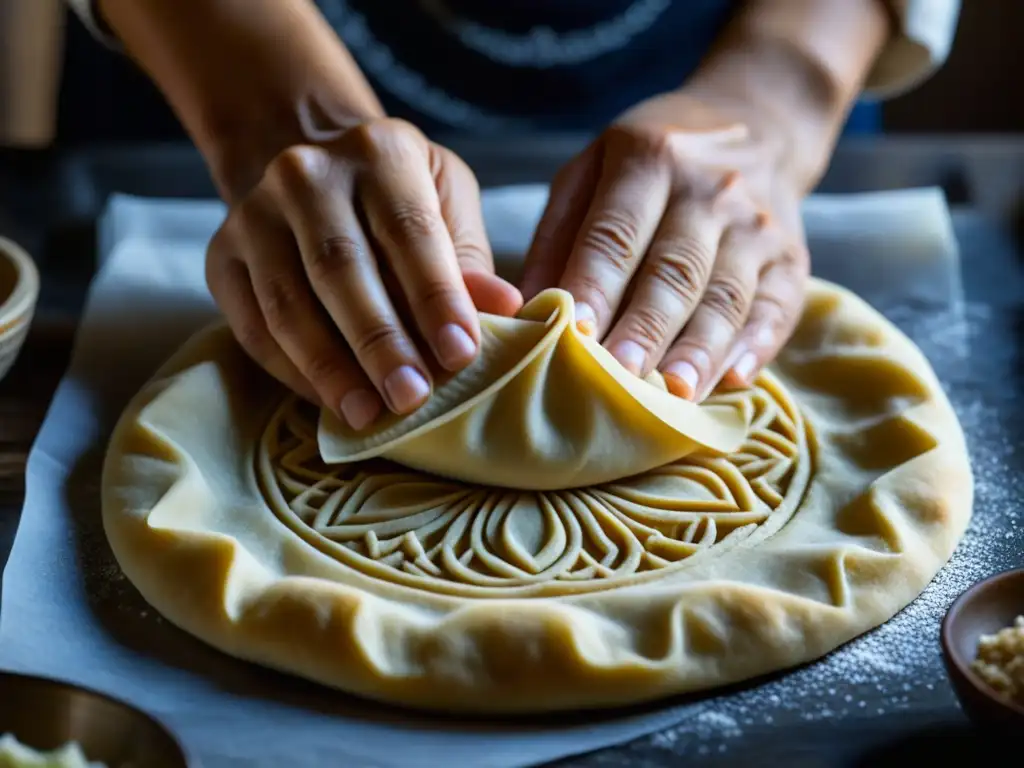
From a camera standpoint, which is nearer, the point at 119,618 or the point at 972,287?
the point at 119,618

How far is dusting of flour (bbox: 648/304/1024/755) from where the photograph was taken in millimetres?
1444

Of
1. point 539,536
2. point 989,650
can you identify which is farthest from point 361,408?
point 989,650

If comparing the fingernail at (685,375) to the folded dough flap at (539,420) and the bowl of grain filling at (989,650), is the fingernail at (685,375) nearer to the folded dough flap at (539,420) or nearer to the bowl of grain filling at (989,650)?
the folded dough flap at (539,420)

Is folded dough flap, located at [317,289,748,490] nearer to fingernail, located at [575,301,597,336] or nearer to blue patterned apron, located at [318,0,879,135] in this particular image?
fingernail, located at [575,301,597,336]

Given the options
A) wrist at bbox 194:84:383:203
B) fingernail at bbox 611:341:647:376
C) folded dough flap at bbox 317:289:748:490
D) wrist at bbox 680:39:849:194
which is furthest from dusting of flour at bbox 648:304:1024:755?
wrist at bbox 194:84:383:203

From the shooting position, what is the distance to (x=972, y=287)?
2572 millimetres

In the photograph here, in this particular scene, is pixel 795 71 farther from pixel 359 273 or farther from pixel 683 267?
pixel 359 273

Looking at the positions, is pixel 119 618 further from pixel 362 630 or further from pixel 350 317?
pixel 350 317

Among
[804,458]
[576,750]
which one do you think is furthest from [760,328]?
[576,750]

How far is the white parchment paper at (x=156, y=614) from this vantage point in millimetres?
1419

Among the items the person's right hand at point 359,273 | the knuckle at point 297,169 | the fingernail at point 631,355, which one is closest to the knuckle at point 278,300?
the person's right hand at point 359,273

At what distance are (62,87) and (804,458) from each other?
219cm

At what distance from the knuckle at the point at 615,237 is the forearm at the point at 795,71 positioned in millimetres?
527

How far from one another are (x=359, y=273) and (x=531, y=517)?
0.44 m
